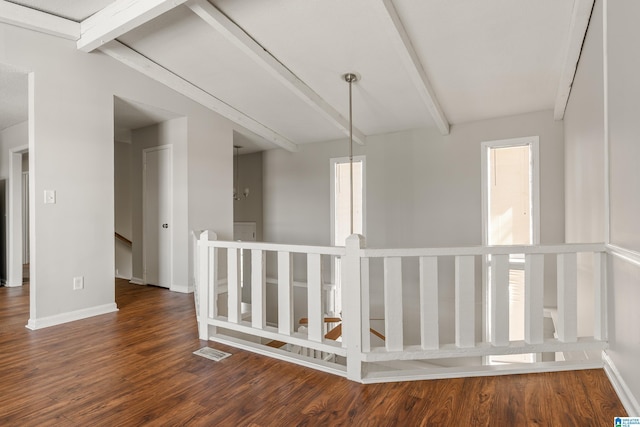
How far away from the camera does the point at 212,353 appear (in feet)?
8.29

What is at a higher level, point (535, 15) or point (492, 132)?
point (535, 15)

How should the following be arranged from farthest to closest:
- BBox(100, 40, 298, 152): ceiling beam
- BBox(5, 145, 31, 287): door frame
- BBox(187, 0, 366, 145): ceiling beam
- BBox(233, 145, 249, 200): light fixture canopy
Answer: BBox(233, 145, 249, 200): light fixture canopy < BBox(5, 145, 31, 287): door frame < BBox(100, 40, 298, 152): ceiling beam < BBox(187, 0, 366, 145): ceiling beam

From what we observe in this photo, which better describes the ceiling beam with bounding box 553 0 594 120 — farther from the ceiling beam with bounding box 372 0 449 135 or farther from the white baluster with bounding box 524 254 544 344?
the white baluster with bounding box 524 254 544 344

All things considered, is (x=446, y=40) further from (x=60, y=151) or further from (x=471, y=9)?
(x=60, y=151)

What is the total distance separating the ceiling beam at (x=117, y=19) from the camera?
2916mm

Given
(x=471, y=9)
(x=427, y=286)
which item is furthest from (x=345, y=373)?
(x=471, y=9)

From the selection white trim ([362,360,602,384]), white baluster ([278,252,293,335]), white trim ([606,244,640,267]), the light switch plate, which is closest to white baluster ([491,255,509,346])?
white trim ([362,360,602,384])

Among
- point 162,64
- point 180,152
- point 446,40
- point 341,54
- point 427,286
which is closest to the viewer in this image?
point 427,286

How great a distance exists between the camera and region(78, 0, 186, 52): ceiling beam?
292 cm

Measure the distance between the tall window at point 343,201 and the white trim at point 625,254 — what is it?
4.01 meters

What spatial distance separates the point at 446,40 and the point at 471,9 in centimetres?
41

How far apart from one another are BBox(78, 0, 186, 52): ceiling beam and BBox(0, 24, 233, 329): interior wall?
0.80ft

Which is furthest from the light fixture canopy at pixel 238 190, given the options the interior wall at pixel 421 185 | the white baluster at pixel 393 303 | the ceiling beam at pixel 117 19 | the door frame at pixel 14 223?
the white baluster at pixel 393 303

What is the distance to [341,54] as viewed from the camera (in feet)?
11.7
